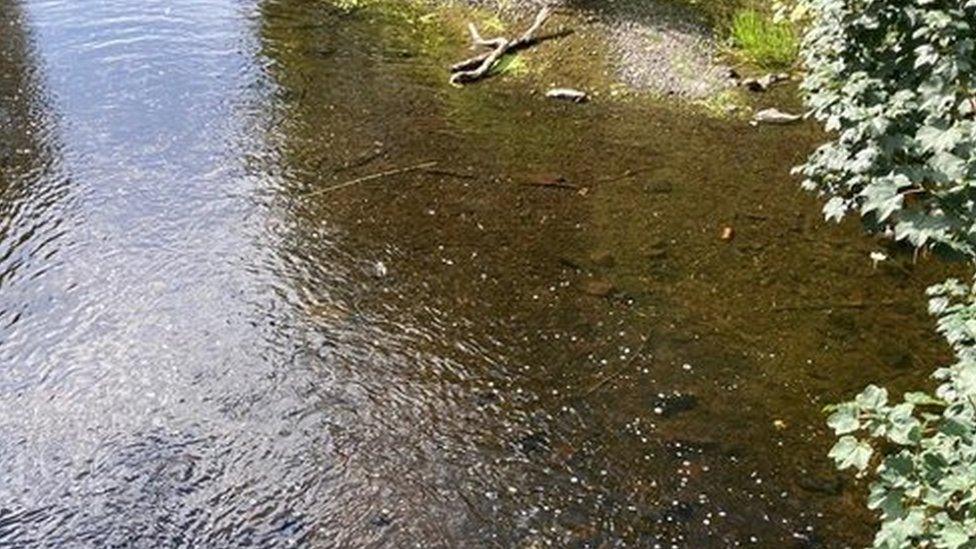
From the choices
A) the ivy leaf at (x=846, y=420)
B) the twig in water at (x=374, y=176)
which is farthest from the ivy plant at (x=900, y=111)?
the twig in water at (x=374, y=176)

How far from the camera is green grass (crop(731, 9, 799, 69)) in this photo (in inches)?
331

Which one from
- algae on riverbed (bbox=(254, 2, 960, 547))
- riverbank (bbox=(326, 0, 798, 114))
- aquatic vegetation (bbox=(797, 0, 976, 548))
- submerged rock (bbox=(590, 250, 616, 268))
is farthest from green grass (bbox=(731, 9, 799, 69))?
aquatic vegetation (bbox=(797, 0, 976, 548))

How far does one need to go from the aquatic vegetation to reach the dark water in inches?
33.1

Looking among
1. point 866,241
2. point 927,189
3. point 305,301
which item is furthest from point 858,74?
point 305,301

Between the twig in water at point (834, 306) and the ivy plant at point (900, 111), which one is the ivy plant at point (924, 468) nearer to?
the ivy plant at point (900, 111)

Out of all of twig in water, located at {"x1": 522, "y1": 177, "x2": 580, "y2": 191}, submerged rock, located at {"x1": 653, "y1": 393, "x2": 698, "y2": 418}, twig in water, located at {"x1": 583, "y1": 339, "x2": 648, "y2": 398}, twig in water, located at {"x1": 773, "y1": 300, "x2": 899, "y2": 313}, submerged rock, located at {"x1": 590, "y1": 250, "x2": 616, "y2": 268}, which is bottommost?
twig in water, located at {"x1": 522, "y1": 177, "x2": 580, "y2": 191}

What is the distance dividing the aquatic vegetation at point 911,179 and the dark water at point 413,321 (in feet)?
2.76

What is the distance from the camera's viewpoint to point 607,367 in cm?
494

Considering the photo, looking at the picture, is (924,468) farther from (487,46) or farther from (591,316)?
(487,46)

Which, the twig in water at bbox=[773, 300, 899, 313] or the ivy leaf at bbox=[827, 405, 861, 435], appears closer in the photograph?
the ivy leaf at bbox=[827, 405, 861, 435]

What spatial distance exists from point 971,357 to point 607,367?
2.44 meters

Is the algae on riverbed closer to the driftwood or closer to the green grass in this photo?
the driftwood

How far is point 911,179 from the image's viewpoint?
3098 millimetres

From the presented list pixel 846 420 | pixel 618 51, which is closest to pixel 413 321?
pixel 846 420
